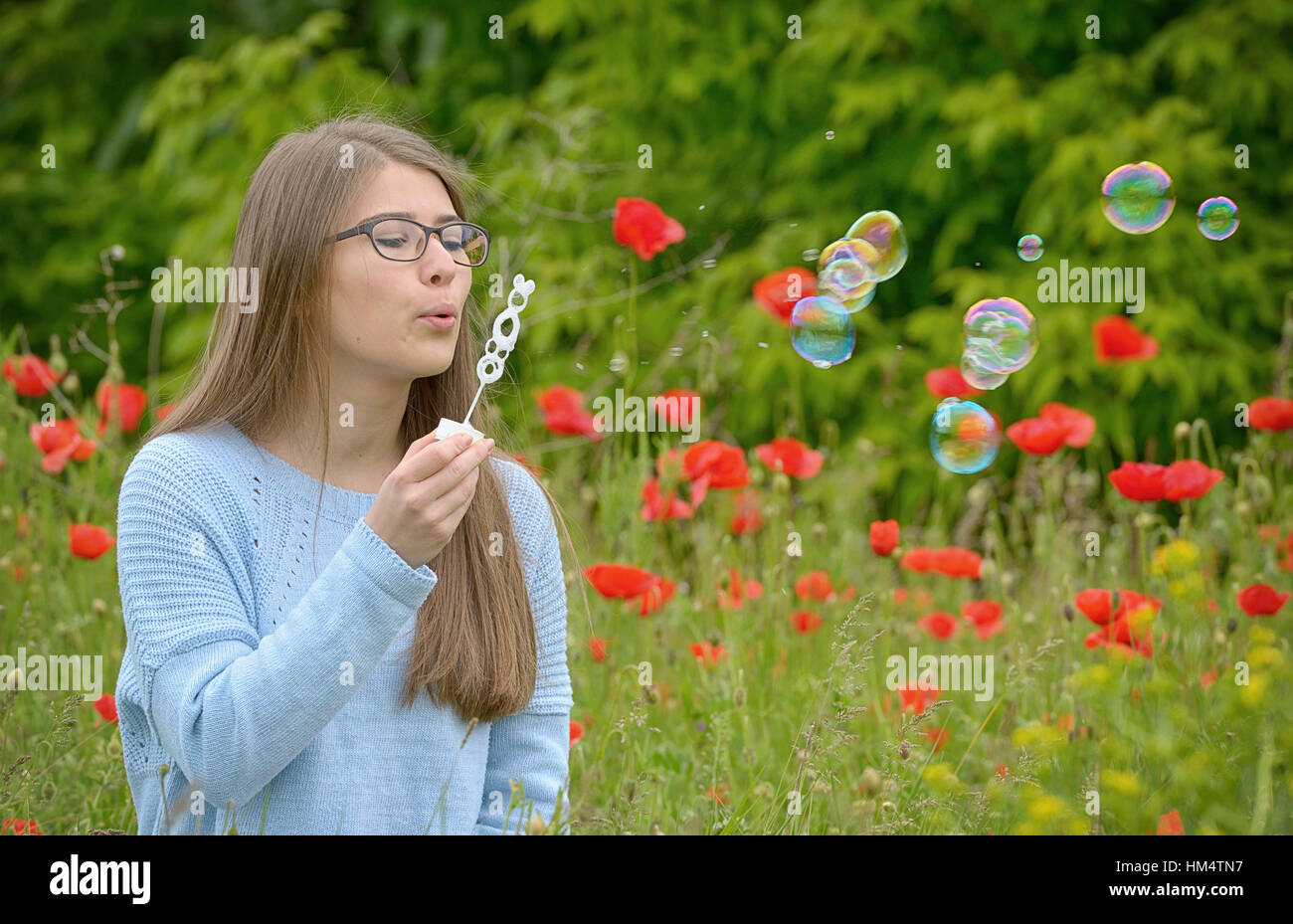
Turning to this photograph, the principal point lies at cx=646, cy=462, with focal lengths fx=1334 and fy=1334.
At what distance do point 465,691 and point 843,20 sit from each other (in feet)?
11.2

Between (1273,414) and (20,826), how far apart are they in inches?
84.9

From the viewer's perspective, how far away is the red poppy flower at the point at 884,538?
7.52 ft

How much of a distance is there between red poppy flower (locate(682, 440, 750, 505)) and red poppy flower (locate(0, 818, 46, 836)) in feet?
3.67

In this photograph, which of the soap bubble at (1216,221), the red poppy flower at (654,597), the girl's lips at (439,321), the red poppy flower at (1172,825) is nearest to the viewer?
the girl's lips at (439,321)

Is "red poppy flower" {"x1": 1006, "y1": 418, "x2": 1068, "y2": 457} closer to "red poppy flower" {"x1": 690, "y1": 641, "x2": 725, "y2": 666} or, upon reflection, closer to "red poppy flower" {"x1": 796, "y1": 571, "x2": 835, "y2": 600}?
A: "red poppy flower" {"x1": 796, "y1": 571, "x2": 835, "y2": 600}

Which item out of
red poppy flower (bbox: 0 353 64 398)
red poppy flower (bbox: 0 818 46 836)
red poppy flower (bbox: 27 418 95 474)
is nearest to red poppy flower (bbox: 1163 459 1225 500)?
red poppy flower (bbox: 0 818 46 836)

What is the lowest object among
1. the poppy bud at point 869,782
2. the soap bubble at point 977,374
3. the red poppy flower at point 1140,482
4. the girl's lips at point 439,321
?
the poppy bud at point 869,782

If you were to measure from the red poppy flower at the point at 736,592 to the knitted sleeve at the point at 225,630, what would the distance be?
99cm

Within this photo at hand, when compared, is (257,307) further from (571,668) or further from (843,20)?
(843,20)

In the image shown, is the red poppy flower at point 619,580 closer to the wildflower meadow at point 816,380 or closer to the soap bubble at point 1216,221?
the wildflower meadow at point 816,380

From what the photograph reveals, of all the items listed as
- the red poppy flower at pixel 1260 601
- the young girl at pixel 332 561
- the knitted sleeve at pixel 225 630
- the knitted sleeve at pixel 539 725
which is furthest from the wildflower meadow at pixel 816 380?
the knitted sleeve at pixel 225 630

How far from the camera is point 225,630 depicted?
4.55 feet

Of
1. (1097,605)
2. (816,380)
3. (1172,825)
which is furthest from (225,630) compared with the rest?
(816,380)

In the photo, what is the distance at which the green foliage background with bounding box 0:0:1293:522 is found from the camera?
402 cm
